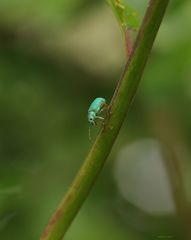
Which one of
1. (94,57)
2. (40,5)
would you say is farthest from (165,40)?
(94,57)

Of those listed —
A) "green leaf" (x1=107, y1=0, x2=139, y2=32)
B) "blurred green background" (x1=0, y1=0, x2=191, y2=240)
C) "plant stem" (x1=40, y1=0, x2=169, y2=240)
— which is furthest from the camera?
"blurred green background" (x1=0, y1=0, x2=191, y2=240)

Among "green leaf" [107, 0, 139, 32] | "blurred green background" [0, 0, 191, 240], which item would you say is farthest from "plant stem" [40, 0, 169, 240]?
"blurred green background" [0, 0, 191, 240]

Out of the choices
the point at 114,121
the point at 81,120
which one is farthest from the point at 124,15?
the point at 81,120

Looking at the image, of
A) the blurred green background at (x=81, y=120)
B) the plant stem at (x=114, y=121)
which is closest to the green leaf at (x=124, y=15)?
the plant stem at (x=114, y=121)

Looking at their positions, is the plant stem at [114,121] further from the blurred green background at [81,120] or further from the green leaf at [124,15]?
the blurred green background at [81,120]

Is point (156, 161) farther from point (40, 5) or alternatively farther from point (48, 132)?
point (40, 5)

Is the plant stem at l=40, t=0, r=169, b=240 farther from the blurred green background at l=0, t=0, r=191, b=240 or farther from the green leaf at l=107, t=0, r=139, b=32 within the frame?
the blurred green background at l=0, t=0, r=191, b=240
